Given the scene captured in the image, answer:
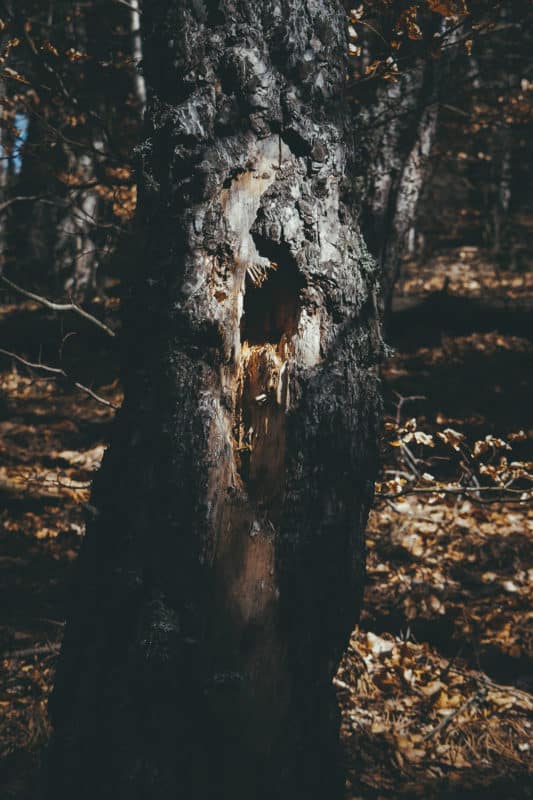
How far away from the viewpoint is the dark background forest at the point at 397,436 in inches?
123

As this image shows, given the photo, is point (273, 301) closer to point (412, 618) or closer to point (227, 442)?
point (227, 442)

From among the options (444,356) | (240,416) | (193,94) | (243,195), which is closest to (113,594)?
(240,416)

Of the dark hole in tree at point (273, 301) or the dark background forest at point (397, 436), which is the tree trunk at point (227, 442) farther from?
the dark background forest at point (397, 436)

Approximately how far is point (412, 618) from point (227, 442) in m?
2.63

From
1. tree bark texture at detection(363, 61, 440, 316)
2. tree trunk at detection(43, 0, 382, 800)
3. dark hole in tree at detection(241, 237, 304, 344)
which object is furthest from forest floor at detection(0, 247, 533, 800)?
tree bark texture at detection(363, 61, 440, 316)

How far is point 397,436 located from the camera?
376 cm

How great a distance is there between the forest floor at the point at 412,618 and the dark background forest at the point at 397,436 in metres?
0.01

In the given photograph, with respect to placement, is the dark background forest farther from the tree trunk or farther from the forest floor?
the tree trunk

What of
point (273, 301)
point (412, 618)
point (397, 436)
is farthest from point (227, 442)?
point (412, 618)

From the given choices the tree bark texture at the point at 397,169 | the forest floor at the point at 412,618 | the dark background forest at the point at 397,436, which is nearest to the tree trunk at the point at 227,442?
the dark background forest at the point at 397,436

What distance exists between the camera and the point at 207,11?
1915 millimetres

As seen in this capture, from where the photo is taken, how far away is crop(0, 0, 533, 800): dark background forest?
123 inches

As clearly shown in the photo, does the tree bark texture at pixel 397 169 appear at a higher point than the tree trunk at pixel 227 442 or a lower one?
higher

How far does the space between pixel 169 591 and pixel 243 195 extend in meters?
1.34
